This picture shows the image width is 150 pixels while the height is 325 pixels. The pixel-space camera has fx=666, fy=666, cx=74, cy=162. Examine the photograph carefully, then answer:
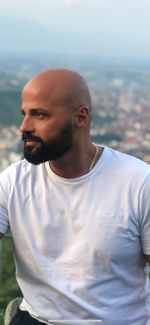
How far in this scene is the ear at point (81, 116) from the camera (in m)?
1.94

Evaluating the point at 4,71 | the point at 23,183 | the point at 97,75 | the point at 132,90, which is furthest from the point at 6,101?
the point at 23,183

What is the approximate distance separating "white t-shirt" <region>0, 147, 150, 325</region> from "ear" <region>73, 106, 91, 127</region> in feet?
0.49

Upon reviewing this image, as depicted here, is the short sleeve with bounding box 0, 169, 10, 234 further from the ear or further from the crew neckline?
the ear

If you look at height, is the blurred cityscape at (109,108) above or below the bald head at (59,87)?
below

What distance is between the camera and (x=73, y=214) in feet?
6.51

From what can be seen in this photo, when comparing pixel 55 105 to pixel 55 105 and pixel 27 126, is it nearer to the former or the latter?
pixel 55 105

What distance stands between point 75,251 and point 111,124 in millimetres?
28142

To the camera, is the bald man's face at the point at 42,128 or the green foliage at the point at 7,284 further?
the green foliage at the point at 7,284

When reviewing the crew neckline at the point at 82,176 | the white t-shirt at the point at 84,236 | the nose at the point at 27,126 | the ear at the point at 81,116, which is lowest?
the white t-shirt at the point at 84,236

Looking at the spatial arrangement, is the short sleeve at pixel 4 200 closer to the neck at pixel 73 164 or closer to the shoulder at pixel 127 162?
the neck at pixel 73 164

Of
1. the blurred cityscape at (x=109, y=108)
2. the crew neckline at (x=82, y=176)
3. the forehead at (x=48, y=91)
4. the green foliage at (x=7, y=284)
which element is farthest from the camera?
the blurred cityscape at (x=109, y=108)

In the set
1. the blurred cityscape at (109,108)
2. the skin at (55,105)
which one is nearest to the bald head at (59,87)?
the skin at (55,105)

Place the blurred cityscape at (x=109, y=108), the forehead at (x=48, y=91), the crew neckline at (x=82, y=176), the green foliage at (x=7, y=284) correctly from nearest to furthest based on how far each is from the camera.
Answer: the forehead at (x=48, y=91), the crew neckline at (x=82, y=176), the green foliage at (x=7, y=284), the blurred cityscape at (x=109, y=108)

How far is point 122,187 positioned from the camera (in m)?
2.00
